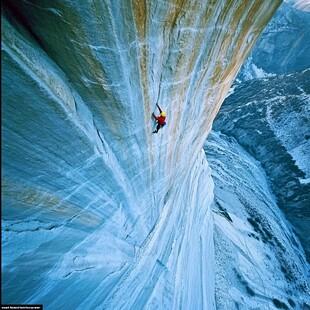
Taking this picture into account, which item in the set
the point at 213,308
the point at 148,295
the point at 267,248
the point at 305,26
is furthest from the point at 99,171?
the point at 305,26

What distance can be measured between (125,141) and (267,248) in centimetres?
2662

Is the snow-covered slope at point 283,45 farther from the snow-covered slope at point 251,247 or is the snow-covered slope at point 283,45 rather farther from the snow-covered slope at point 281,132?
the snow-covered slope at point 251,247

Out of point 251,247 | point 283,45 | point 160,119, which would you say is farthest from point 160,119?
point 283,45

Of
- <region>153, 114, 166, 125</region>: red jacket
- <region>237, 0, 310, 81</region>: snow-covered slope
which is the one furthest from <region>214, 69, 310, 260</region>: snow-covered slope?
<region>153, 114, 166, 125</region>: red jacket

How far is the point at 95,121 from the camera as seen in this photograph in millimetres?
4918

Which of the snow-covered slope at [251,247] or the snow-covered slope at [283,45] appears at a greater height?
the snow-covered slope at [283,45]

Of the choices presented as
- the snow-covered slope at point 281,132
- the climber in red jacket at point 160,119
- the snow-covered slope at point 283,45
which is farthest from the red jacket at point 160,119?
the snow-covered slope at point 283,45

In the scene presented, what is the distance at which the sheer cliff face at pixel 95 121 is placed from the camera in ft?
11.2

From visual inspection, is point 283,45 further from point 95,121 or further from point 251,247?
point 95,121

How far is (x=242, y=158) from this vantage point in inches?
1831

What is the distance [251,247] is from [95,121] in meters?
24.6

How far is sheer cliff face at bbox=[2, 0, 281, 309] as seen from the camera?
342 centimetres

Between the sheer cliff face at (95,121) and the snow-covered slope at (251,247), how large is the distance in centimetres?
1327

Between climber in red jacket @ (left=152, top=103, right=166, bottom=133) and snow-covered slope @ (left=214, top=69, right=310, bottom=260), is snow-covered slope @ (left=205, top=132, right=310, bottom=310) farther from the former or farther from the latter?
climber in red jacket @ (left=152, top=103, right=166, bottom=133)
